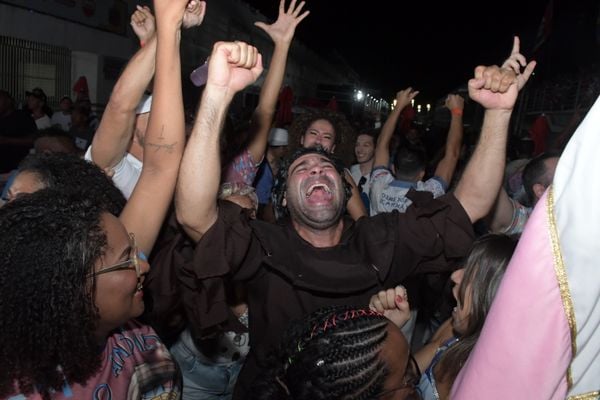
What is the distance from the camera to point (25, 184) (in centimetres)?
206

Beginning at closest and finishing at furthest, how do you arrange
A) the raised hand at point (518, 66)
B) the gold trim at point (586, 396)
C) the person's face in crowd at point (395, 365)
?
1. the gold trim at point (586, 396)
2. the person's face in crowd at point (395, 365)
3. the raised hand at point (518, 66)

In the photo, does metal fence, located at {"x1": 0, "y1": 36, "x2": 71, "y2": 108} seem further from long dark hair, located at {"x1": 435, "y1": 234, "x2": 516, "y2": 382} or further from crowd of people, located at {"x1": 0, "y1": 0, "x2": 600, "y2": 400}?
long dark hair, located at {"x1": 435, "y1": 234, "x2": 516, "y2": 382}

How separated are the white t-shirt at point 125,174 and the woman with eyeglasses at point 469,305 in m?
1.64

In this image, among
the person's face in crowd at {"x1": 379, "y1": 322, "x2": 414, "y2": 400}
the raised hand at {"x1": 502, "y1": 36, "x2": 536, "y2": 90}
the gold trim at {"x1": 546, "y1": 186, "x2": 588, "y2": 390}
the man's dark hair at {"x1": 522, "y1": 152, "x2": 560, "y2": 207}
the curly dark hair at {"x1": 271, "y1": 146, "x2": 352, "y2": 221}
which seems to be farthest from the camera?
the man's dark hair at {"x1": 522, "y1": 152, "x2": 560, "y2": 207}

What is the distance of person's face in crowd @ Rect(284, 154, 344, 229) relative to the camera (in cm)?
254

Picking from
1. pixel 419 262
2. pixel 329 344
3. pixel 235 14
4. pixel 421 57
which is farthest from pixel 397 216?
pixel 421 57

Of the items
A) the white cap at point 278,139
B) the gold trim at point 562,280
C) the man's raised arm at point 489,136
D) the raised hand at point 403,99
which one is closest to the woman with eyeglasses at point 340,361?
the gold trim at point 562,280

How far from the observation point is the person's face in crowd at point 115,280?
154 cm

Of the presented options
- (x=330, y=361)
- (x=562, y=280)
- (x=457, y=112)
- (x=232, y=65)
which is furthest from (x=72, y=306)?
(x=457, y=112)

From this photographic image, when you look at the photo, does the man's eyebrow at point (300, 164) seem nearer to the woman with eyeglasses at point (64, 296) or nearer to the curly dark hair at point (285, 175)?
the curly dark hair at point (285, 175)

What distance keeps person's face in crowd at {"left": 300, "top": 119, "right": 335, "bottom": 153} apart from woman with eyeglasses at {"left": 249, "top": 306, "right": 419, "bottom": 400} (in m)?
2.61

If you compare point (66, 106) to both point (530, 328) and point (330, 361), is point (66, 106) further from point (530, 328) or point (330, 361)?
point (530, 328)

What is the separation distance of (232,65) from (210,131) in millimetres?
281

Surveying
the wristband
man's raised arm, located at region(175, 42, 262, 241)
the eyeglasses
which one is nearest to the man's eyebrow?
man's raised arm, located at region(175, 42, 262, 241)
